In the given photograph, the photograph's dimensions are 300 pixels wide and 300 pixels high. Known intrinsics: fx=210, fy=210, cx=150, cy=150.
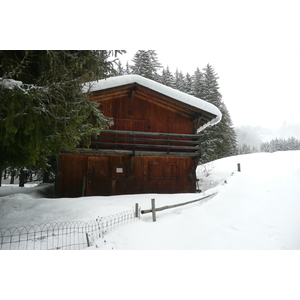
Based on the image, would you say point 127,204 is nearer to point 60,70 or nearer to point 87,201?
point 87,201

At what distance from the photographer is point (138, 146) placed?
11.5 m

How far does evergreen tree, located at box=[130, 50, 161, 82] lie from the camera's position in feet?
83.9

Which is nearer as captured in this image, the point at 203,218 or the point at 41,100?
the point at 41,100

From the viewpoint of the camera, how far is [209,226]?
19.6ft

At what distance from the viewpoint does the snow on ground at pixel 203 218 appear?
5.05 meters

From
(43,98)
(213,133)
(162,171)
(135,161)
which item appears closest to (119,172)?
(135,161)

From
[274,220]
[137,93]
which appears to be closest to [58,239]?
[274,220]

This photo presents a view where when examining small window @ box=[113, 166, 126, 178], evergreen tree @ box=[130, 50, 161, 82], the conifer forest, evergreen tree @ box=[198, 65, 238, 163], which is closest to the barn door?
small window @ box=[113, 166, 126, 178]

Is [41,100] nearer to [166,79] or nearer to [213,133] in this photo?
[213,133]

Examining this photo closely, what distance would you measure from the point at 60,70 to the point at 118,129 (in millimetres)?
6396

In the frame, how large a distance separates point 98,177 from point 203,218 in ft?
20.6

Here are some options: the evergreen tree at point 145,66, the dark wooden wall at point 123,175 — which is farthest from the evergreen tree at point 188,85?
the dark wooden wall at point 123,175

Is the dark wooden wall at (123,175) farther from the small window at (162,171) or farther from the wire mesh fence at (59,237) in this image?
the wire mesh fence at (59,237)

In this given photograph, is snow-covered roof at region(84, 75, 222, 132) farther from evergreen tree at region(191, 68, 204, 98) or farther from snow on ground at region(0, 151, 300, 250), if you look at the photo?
evergreen tree at region(191, 68, 204, 98)
